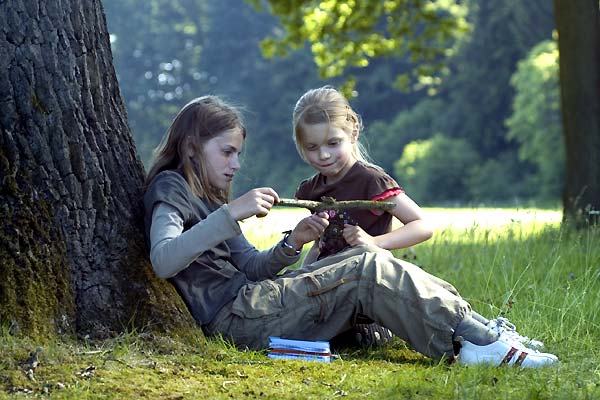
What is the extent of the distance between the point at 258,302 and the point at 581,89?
7.01m

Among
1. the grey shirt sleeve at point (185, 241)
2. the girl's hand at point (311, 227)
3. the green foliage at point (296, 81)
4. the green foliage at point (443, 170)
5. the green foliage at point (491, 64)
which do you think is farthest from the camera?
the green foliage at point (443, 170)

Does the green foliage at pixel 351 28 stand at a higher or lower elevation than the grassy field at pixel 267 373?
higher

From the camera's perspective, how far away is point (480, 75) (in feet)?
151

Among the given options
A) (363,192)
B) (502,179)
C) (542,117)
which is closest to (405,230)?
(363,192)

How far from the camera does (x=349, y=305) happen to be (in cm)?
456

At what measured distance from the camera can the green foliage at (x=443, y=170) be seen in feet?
148

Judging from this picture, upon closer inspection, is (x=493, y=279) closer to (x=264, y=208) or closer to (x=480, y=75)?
(x=264, y=208)

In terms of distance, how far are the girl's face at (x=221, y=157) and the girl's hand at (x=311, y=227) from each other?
16.1 inches

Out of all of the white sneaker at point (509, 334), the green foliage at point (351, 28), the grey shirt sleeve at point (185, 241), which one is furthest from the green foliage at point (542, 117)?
the grey shirt sleeve at point (185, 241)

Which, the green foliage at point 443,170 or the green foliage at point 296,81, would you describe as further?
the green foliage at point 443,170

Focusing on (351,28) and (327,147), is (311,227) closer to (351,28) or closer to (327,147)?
(327,147)

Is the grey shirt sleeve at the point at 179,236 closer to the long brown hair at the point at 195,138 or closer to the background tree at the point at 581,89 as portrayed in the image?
the long brown hair at the point at 195,138

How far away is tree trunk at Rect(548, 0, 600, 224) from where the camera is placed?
10594mm

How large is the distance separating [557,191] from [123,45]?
32.7m
